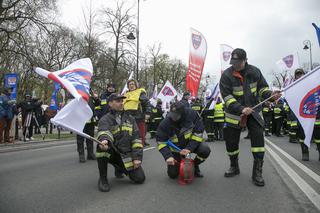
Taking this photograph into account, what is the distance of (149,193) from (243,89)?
2185 mm

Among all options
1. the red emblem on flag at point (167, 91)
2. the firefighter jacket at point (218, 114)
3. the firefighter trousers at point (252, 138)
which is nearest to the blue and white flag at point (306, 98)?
the firefighter trousers at point (252, 138)

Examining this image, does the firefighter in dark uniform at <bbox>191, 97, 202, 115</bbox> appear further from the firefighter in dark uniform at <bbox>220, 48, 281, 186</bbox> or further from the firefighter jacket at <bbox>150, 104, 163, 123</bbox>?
the firefighter in dark uniform at <bbox>220, 48, 281, 186</bbox>

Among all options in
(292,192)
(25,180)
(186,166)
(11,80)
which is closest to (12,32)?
(11,80)

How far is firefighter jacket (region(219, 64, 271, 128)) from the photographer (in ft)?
16.6

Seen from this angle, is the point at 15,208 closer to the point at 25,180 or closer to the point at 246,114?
the point at 25,180

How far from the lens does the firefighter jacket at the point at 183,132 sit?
5.09 m

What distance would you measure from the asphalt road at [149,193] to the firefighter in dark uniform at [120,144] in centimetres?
27

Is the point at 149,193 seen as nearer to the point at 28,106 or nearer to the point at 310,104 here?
the point at 310,104

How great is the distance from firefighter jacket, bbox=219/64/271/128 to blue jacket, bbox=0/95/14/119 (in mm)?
8760

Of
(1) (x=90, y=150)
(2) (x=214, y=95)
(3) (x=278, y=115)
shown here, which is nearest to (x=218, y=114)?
(2) (x=214, y=95)

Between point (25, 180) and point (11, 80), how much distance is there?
32.3 feet

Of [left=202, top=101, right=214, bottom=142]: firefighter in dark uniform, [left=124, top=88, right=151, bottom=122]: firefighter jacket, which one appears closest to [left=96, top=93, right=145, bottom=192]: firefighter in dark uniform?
[left=124, top=88, right=151, bottom=122]: firefighter jacket

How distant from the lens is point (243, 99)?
509 centimetres

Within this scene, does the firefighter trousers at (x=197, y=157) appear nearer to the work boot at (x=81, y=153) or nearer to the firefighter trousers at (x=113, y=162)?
the firefighter trousers at (x=113, y=162)
